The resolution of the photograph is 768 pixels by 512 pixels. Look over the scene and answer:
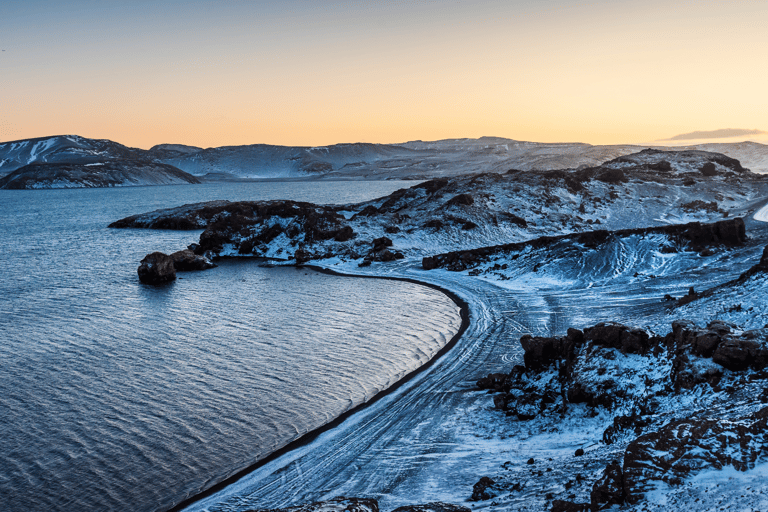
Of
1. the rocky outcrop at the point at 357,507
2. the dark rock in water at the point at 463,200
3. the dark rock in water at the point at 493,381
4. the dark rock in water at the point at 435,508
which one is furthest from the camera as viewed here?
the dark rock in water at the point at 463,200

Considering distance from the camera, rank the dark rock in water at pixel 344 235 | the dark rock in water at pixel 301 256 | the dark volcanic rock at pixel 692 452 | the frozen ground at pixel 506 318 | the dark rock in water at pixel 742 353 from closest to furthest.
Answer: the dark volcanic rock at pixel 692 452, the frozen ground at pixel 506 318, the dark rock in water at pixel 742 353, the dark rock in water at pixel 301 256, the dark rock in water at pixel 344 235

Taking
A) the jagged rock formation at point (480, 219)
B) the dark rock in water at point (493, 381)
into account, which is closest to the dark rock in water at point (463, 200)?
the jagged rock formation at point (480, 219)

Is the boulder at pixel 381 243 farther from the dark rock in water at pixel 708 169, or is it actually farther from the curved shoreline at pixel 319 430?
the dark rock in water at pixel 708 169

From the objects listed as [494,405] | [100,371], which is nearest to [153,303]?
[100,371]

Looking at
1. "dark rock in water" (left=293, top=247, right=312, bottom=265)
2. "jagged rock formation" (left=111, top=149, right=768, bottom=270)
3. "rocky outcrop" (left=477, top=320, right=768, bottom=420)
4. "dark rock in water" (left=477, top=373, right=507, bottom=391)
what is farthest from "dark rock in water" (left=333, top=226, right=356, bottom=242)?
"dark rock in water" (left=477, top=373, right=507, bottom=391)

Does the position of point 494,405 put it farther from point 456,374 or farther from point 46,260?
point 46,260

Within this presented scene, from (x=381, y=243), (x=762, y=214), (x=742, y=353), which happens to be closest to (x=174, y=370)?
(x=742, y=353)

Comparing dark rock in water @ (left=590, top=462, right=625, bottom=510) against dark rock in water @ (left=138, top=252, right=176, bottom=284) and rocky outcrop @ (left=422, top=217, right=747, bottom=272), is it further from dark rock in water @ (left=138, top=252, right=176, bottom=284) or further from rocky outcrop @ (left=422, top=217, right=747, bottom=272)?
dark rock in water @ (left=138, top=252, right=176, bottom=284)
